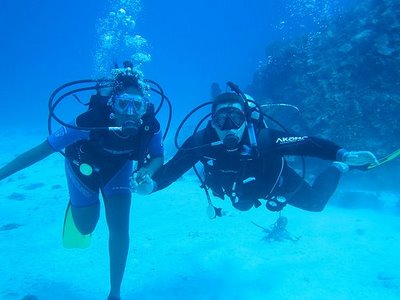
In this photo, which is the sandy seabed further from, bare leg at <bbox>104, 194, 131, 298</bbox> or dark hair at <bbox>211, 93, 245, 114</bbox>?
dark hair at <bbox>211, 93, 245, 114</bbox>

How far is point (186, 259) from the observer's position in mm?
8211

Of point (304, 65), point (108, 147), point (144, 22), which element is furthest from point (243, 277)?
point (144, 22)

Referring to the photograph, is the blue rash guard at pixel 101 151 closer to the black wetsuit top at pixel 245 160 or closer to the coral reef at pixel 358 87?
the black wetsuit top at pixel 245 160

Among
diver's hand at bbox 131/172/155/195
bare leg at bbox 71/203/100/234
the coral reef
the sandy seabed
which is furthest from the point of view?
the coral reef

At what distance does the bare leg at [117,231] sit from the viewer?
5.77 meters

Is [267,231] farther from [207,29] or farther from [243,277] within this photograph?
[207,29]

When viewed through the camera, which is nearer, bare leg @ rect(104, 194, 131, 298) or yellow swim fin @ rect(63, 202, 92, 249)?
bare leg @ rect(104, 194, 131, 298)

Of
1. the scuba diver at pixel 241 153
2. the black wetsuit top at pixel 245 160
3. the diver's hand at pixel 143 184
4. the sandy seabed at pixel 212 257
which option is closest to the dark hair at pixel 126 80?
the scuba diver at pixel 241 153

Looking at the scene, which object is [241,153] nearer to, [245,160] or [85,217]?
[245,160]

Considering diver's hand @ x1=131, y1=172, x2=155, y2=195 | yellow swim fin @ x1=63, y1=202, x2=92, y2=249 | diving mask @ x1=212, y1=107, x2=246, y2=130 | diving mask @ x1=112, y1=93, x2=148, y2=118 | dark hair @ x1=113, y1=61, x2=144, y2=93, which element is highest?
dark hair @ x1=113, y1=61, x2=144, y2=93

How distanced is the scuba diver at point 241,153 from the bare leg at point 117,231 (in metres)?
1.12

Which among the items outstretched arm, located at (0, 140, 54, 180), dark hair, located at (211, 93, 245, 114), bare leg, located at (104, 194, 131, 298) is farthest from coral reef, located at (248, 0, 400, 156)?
outstretched arm, located at (0, 140, 54, 180)

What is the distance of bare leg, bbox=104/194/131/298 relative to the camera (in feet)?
18.9

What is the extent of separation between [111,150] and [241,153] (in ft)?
6.77
